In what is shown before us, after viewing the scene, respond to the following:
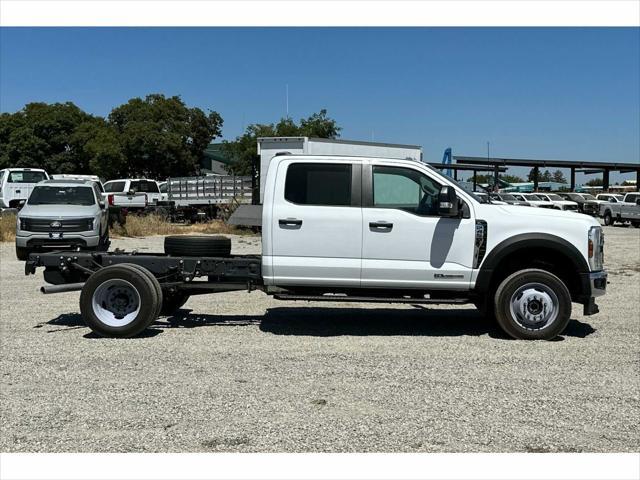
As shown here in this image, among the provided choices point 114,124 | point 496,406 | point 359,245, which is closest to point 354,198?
point 359,245

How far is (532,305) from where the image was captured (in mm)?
7496

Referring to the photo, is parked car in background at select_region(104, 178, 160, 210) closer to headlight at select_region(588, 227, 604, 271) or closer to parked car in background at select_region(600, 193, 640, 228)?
headlight at select_region(588, 227, 604, 271)

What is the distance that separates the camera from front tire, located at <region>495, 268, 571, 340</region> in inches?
292

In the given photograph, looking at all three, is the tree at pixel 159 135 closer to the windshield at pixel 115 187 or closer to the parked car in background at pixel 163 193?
the parked car in background at pixel 163 193

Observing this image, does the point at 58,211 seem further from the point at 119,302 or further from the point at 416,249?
the point at 416,249

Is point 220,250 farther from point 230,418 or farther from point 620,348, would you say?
point 620,348

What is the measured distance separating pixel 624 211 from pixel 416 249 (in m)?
30.4

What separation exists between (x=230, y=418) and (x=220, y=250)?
3.69 meters

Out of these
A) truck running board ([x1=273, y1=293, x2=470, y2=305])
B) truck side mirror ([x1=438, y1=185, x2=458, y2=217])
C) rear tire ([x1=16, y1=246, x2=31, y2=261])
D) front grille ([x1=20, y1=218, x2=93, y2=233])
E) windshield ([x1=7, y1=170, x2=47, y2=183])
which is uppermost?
windshield ([x1=7, y1=170, x2=47, y2=183])

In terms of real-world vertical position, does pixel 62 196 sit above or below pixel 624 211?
above

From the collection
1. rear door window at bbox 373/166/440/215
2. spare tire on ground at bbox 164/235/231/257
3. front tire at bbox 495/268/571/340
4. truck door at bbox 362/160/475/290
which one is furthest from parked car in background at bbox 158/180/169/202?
front tire at bbox 495/268/571/340

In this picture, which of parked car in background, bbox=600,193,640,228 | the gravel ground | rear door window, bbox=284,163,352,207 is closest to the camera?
the gravel ground

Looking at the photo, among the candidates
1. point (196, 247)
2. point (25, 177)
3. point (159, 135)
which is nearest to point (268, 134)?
point (159, 135)

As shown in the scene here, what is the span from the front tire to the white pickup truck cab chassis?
1 cm
